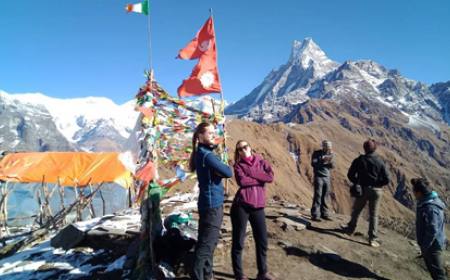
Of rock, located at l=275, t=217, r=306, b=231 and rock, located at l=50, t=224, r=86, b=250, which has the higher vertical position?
rock, located at l=275, t=217, r=306, b=231

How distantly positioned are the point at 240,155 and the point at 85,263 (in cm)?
411

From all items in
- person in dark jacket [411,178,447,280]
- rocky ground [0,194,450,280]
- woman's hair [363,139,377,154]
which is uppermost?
woman's hair [363,139,377,154]

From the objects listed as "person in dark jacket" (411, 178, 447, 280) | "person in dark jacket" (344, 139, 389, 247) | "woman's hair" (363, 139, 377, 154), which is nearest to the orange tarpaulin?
"person in dark jacket" (344, 139, 389, 247)

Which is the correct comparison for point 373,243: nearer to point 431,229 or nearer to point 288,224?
point 288,224

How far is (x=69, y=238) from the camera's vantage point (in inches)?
294

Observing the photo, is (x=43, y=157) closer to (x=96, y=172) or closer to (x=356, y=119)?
(x=96, y=172)

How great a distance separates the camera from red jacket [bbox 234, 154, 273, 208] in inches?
181

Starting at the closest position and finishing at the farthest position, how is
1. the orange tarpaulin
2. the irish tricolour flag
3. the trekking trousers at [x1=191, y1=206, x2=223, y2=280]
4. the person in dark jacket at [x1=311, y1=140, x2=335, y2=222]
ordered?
1. the trekking trousers at [x1=191, y1=206, x2=223, y2=280]
2. the irish tricolour flag
3. the person in dark jacket at [x1=311, y1=140, x2=335, y2=222]
4. the orange tarpaulin

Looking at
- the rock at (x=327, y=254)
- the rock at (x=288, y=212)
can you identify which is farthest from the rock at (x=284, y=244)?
the rock at (x=288, y=212)

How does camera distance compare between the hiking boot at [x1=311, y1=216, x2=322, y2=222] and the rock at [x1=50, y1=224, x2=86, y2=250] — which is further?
the hiking boot at [x1=311, y1=216, x2=322, y2=222]

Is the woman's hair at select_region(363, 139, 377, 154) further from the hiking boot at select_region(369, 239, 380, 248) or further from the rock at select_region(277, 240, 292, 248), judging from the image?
the rock at select_region(277, 240, 292, 248)

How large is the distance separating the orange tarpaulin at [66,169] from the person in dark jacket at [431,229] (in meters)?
10.6

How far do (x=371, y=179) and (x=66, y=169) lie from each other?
1220cm

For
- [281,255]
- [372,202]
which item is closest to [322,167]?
[372,202]
